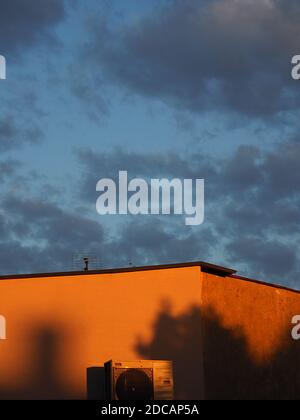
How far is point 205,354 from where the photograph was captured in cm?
2623

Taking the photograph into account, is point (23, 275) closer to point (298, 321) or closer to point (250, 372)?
point (250, 372)

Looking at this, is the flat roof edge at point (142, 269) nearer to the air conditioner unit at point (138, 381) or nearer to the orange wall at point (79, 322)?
the orange wall at point (79, 322)

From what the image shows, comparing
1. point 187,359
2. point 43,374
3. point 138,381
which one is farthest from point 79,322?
point 138,381

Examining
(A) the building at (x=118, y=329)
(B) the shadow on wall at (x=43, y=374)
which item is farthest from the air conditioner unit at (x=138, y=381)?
(B) the shadow on wall at (x=43, y=374)

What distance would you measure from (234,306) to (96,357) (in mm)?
4955

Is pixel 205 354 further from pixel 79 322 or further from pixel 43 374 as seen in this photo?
pixel 43 374

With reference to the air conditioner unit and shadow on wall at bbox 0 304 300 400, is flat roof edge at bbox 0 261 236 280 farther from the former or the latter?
the air conditioner unit

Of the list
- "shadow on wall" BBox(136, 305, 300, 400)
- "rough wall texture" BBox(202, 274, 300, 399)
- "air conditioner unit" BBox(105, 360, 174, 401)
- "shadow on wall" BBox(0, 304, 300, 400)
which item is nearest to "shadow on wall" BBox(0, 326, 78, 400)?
"shadow on wall" BBox(0, 304, 300, 400)

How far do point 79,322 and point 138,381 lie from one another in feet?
30.8

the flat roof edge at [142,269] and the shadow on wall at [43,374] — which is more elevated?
the flat roof edge at [142,269]

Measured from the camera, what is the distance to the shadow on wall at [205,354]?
26.0 m

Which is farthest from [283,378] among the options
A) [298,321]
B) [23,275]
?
[23,275]

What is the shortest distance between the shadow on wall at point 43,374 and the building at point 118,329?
3 centimetres

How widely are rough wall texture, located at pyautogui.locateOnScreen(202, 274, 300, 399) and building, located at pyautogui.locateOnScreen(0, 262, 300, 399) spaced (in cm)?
4
